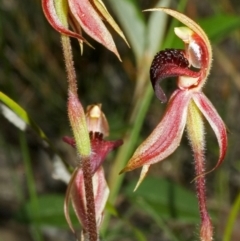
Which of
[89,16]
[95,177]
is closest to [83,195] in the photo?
[95,177]

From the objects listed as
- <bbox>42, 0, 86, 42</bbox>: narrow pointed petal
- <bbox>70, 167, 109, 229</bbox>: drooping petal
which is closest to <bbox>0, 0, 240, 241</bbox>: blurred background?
<bbox>70, 167, 109, 229</bbox>: drooping petal

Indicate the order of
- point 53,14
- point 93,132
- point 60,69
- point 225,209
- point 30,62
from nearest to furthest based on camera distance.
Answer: point 53,14
point 93,132
point 225,209
point 30,62
point 60,69

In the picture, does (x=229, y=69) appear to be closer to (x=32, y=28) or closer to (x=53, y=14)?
(x=32, y=28)

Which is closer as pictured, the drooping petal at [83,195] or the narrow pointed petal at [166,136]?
the narrow pointed petal at [166,136]

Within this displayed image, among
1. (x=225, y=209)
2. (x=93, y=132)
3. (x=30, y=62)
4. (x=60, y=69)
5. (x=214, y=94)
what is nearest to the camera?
(x=93, y=132)

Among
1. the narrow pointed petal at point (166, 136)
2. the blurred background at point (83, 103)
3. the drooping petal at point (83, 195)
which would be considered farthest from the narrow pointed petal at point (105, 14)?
the blurred background at point (83, 103)

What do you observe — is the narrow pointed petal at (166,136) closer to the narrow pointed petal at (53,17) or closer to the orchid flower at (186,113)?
the orchid flower at (186,113)

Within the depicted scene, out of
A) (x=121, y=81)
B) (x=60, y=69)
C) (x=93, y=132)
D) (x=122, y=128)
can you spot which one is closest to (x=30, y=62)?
(x=60, y=69)

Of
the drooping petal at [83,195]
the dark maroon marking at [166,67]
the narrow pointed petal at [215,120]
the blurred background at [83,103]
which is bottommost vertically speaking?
the drooping petal at [83,195]
